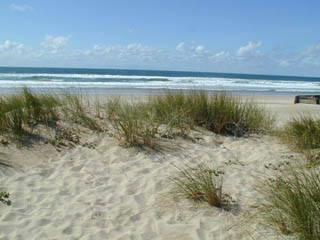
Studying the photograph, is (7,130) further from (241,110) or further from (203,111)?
(241,110)

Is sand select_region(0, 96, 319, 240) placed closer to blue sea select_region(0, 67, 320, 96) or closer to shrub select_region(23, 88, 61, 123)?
shrub select_region(23, 88, 61, 123)

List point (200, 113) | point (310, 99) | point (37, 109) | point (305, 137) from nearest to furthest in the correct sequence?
1. point (305, 137)
2. point (37, 109)
3. point (200, 113)
4. point (310, 99)

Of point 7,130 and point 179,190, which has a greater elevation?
point 7,130

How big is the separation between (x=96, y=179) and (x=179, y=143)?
6.51 ft

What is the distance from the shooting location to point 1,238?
97.3 inches

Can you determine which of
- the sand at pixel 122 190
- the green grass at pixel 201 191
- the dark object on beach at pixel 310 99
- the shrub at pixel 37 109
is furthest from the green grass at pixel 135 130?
the dark object on beach at pixel 310 99

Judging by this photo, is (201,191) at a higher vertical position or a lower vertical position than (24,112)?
lower

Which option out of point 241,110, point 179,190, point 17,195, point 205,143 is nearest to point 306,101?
point 241,110

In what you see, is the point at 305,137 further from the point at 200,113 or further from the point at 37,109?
the point at 37,109

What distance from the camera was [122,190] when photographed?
3479 millimetres

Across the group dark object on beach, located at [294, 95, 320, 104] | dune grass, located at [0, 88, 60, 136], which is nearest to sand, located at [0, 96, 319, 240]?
dune grass, located at [0, 88, 60, 136]

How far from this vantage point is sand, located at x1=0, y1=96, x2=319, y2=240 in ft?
8.70

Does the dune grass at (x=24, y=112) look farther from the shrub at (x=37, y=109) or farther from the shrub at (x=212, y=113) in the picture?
the shrub at (x=212, y=113)

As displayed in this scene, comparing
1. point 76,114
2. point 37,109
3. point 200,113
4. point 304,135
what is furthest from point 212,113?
point 37,109
